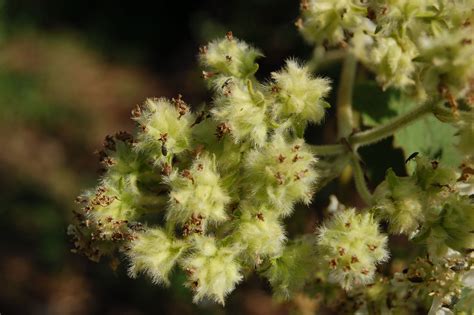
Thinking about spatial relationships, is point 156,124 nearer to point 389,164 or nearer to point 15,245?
point 389,164

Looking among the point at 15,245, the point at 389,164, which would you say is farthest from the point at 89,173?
the point at 389,164

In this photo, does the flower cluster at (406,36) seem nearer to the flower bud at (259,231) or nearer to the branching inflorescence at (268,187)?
the branching inflorescence at (268,187)

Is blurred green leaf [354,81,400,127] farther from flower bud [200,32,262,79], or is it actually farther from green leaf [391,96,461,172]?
flower bud [200,32,262,79]

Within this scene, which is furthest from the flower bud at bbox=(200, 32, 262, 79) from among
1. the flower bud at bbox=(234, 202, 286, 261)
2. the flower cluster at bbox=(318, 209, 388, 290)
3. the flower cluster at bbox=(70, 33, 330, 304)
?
the flower cluster at bbox=(318, 209, 388, 290)

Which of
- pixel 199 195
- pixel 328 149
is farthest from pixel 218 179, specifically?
pixel 328 149

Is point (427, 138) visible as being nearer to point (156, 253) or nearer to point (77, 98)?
point (156, 253)

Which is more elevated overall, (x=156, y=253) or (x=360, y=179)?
(x=360, y=179)

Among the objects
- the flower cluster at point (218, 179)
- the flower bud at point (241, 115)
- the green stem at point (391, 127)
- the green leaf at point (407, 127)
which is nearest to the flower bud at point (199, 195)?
the flower cluster at point (218, 179)
